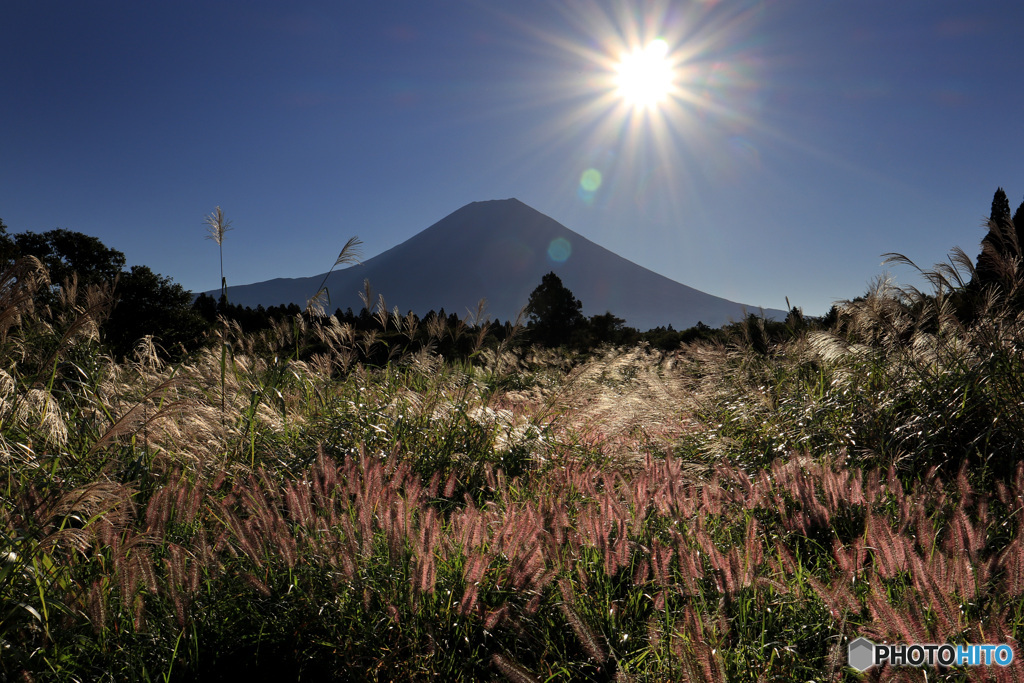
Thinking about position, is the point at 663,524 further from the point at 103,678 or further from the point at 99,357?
the point at 99,357

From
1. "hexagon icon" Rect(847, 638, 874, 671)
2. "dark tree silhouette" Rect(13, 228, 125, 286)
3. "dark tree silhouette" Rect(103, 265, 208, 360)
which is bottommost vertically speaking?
"hexagon icon" Rect(847, 638, 874, 671)

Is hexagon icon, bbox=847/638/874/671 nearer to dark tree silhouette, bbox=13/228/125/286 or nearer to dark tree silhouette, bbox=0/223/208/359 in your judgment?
dark tree silhouette, bbox=0/223/208/359

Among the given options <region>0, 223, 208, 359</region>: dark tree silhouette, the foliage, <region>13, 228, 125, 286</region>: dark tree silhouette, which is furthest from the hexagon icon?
<region>13, 228, 125, 286</region>: dark tree silhouette

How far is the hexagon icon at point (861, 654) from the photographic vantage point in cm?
137

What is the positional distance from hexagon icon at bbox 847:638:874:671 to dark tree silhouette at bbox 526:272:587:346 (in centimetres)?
2470

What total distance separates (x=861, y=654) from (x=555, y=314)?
83.1ft

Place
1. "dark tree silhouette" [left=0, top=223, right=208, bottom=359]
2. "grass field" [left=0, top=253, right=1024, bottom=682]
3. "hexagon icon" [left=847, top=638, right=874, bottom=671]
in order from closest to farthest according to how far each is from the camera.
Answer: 1. "hexagon icon" [left=847, top=638, right=874, bottom=671]
2. "grass field" [left=0, top=253, right=1024, bottom=682]
3. "dark tree silhouette" [left=0, top=223, right=208, bottom=359]

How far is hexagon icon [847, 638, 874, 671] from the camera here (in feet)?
4.48

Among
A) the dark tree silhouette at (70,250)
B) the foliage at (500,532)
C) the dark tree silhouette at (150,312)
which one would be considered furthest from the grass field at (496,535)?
the dark tree silhouette at (70,250)

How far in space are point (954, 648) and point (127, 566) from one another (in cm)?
252

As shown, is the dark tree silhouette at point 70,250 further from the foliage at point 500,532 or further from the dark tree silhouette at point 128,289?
the foliage at point 500,532

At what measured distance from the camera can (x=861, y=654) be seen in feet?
4.55

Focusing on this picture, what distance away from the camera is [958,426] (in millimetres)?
3432

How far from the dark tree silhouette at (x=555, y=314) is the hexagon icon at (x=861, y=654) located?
81.0ft
